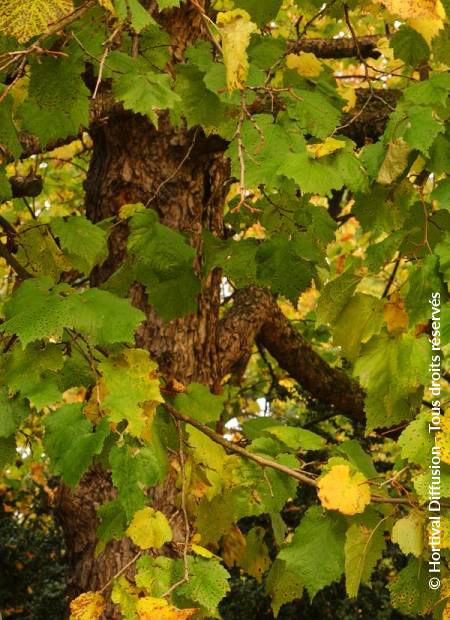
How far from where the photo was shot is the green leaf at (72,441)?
162cm

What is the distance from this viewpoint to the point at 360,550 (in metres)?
1.86

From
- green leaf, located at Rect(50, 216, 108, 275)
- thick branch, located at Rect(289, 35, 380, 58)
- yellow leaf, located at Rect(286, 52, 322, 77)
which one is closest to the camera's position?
green leaf, located at Rect(50, 216, 108, 275)

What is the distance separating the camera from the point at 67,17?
5.32 feet

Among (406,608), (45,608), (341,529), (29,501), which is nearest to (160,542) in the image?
(341,529)

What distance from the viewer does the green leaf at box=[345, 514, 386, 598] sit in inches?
72.4

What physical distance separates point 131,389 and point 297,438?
746 millimetres

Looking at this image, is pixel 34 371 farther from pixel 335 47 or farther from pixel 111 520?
pixel 335 47

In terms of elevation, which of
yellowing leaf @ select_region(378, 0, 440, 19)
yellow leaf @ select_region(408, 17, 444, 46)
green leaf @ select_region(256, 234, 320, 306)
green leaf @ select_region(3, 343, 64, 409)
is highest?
yellow leaf @ select_region(408, 17, 444, 46)

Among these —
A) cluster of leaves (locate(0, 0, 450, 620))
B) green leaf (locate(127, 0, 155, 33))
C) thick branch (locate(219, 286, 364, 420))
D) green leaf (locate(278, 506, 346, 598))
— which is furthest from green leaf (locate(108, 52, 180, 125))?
thick branch (locate(219, 286, 364, 420))

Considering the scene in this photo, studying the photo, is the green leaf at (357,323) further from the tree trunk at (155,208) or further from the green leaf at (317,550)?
the tree trunk at (155,208)

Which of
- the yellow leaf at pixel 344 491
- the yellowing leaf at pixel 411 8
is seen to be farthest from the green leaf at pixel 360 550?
the yellowing leaf at pixel 411 8

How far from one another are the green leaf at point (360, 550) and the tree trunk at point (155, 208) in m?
1.76

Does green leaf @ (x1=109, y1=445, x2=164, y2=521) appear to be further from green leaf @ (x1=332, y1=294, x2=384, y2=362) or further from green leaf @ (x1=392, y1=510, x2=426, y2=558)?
green leaf @ (x1=332, y1=294, x2=384, y2=362)

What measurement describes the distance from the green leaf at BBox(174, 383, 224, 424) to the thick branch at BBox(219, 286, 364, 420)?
1.76 metres
